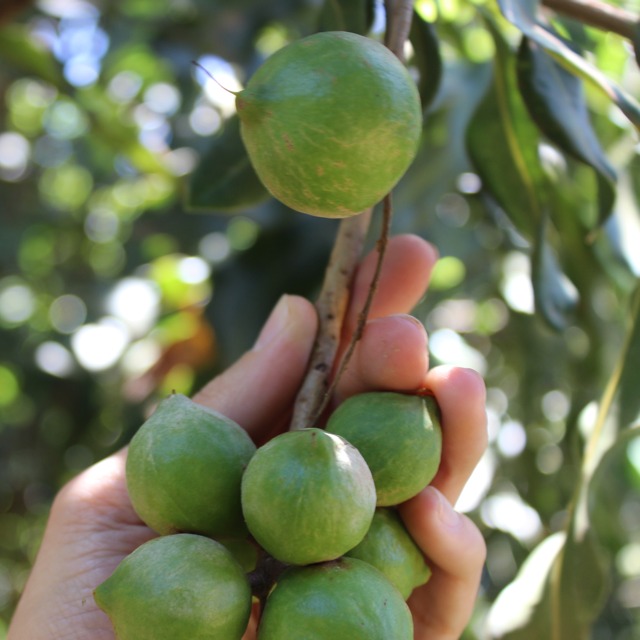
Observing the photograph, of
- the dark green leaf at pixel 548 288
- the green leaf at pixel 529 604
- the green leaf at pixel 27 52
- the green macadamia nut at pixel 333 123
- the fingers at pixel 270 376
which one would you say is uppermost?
the green macadamia nut at pixel 333 123

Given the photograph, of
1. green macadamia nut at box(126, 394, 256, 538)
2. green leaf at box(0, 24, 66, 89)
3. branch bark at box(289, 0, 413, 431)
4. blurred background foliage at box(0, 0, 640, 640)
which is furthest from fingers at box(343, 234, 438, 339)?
green leaf at box(0, 24, 66, 89)

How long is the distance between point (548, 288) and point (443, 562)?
0.55 m

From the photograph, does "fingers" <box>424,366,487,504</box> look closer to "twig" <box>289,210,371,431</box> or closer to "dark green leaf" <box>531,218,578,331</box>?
"twig" <box>289,210,371,431</box>

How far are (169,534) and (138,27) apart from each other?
78.4 inches

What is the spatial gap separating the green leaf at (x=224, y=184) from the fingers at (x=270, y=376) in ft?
0.69

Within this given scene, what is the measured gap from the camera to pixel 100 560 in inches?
40.7

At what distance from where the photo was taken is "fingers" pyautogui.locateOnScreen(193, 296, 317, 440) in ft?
3.70

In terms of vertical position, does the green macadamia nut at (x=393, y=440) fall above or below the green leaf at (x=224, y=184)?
above

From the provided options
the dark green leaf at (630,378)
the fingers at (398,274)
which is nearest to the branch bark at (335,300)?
the fingers at (398,274)

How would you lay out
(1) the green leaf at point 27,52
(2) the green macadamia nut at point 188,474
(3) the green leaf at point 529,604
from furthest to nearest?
1. (1) the green leaf at point 27,52
2. (3) the green leaf at point 529,604
3. (2) the green macadamia nut at point 188,474

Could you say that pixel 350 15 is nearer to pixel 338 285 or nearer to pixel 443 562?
pixel 338 285

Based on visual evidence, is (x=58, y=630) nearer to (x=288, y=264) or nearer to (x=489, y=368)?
(x=288, y=264)

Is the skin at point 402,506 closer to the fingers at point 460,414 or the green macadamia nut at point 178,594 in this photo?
the fingers at point 460,414

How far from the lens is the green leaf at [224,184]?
1260 millimetres
